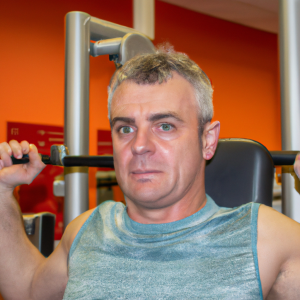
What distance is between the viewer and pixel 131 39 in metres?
1.57

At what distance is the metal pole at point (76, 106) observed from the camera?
155 cm

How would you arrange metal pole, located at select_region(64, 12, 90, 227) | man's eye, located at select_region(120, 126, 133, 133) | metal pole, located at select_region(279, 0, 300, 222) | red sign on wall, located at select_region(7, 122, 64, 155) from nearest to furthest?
man's eye, located at select_region(120, 126, 133, 133)
metal pole, located at select_region(279, 0, 300, 222)
metal pole, located at select_region(64, 12, 90, 227)
red sign on wall, located at select_region(7, 122, 64, 155)

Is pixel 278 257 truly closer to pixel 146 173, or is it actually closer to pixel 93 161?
pixel 146 173

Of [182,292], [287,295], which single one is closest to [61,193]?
[182,292]

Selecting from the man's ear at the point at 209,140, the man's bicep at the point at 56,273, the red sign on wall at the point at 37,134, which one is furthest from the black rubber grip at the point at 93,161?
the red sign on wall at the point at 37,134

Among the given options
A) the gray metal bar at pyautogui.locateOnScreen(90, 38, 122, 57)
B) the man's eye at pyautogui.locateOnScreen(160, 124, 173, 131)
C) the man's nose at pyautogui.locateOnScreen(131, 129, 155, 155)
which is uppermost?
the gray metal bar at pyautogui.locateOnScreen(90, 38, 122, 57)

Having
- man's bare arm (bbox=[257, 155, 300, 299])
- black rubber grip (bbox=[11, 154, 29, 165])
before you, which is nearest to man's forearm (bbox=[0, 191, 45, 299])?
black rubber grip (bbox=[11, 154, 29, 165])

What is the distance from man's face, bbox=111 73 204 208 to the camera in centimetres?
114

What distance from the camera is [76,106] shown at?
155cm

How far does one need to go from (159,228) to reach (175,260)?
13 centimetres

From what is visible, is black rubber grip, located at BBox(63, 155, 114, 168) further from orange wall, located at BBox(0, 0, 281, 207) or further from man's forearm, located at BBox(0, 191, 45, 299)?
orange wall, located at BBox(0, 0, 281, 207)

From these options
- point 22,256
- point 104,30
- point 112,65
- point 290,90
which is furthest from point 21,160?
point 112,65

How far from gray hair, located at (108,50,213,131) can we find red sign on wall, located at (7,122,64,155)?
6.51ft

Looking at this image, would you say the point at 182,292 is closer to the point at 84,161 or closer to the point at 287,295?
the point at 287,295
